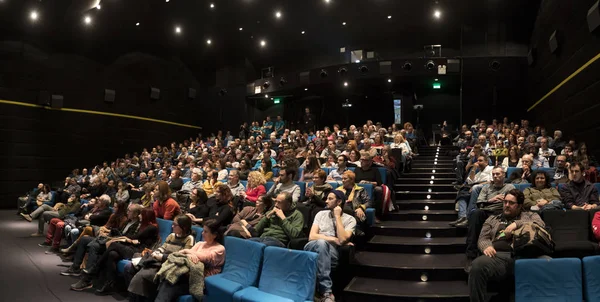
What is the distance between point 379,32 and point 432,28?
→ 1.67 m

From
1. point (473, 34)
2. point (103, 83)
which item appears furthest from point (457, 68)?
point (103, 83)

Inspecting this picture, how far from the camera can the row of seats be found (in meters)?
2.75

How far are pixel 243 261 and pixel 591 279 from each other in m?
2.44

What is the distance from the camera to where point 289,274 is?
3090 millimetres

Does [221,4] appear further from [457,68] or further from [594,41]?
[594,41]

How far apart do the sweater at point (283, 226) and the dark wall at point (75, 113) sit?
32.1 ft

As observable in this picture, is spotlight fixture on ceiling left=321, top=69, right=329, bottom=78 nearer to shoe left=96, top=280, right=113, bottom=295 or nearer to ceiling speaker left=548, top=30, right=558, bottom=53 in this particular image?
ceiling speaker left=548, top=30, right=558, bottom=53

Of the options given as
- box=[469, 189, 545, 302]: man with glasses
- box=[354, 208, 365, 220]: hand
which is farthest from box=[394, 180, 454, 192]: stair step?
box=[469, 189, 545, 302]: man with glasses

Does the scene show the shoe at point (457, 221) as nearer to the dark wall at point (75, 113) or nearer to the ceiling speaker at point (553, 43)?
the ceiling speaker at point (553, 43)

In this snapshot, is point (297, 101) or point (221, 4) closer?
point (221, 4)

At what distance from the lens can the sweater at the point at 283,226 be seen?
3766 mm

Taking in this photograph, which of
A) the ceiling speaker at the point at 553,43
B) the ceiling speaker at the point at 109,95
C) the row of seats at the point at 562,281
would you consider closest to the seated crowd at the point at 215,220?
the row of seats at the point at 562,281

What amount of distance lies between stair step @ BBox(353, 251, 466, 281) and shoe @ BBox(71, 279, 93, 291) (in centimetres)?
276

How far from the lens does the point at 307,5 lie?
1341 cm
